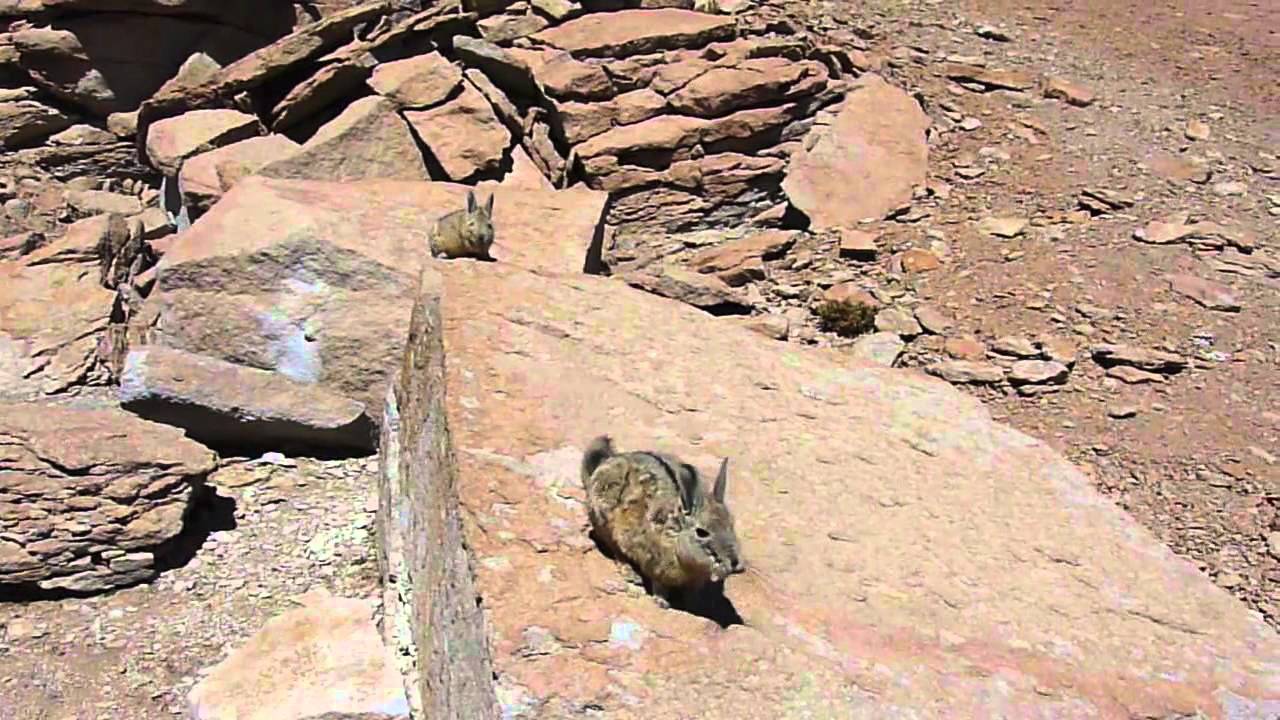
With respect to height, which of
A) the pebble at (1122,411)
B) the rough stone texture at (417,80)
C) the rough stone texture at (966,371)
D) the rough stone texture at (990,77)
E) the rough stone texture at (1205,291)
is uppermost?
the rough stone texture at (417,80)

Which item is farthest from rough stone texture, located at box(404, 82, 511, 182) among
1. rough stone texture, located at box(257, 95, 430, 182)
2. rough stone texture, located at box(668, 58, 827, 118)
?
rough stone texture, located at box(668, 58, 827, 118)

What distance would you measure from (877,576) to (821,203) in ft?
21.8

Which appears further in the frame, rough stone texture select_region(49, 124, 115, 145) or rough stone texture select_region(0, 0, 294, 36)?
rough stone texture select_region(49, 124, 115, 145)

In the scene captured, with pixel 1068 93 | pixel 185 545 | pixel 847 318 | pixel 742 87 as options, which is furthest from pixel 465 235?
pixel 1068 93

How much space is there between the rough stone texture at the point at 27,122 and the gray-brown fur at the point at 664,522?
12.4 m

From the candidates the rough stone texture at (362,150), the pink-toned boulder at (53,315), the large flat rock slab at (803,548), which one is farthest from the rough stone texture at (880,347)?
the pink-toned boulder at (53,315)

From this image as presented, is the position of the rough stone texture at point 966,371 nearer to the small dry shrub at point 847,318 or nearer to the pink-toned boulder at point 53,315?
the small dry shrub at point 847,318

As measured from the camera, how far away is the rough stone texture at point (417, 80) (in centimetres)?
1269

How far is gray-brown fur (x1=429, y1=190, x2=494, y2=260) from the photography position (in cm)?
889

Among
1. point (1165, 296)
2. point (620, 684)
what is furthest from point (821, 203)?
point (620, 684)

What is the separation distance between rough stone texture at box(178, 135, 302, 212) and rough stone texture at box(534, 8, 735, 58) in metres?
2.76

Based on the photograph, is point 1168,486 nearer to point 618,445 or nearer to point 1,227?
point 618,445

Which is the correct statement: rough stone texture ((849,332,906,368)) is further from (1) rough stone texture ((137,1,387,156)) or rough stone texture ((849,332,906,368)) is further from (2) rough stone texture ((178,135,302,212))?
(1) rough stone texture ((137,1,387,156))

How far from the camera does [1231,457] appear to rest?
8750 millimetres
